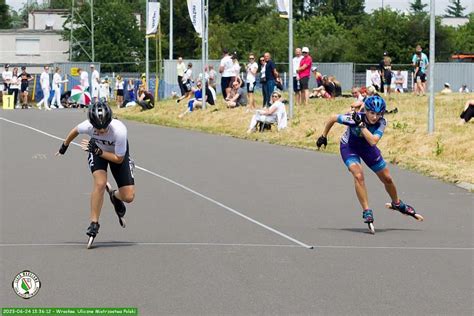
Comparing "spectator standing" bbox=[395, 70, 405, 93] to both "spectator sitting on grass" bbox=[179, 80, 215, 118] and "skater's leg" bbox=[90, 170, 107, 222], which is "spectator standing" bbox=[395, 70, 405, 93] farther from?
"skater's leg" bbox=[90, 170, 107, 222]

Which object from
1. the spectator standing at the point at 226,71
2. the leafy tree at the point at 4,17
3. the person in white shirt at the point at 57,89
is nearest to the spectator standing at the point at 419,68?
the spectator standing at the point at 226,71

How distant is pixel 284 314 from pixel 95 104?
420 cm

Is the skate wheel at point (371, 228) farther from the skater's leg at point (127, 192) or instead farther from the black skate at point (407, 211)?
the skater's leg at point (127, 192)

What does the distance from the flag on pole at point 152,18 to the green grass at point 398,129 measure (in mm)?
6192

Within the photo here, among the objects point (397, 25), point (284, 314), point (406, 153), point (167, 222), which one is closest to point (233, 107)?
point (406, 153)

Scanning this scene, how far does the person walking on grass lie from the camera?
13.3 m

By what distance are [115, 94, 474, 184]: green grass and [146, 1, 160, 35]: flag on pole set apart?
20.3 ft

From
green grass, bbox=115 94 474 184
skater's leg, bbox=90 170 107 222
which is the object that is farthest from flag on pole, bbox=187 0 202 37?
skater's leg, bbox=90 170 107 222

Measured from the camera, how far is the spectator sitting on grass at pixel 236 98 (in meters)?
36.2

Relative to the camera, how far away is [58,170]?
20.9 metres

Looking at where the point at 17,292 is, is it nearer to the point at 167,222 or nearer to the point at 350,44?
the point at 167,222

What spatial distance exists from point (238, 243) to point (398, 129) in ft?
49.3

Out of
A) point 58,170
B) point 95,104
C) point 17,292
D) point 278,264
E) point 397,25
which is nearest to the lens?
point 17,292

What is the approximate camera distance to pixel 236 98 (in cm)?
3641
